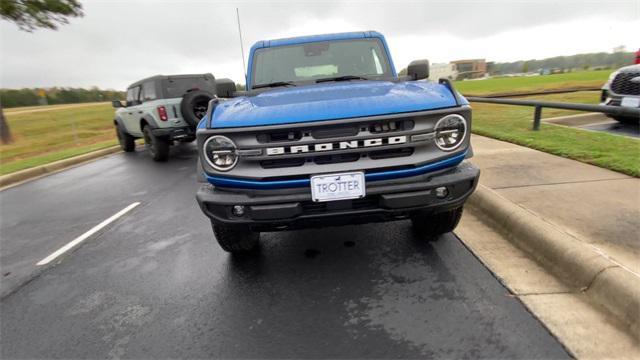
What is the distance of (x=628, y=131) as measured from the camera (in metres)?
7.48

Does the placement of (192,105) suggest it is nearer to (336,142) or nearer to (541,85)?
(336,142)

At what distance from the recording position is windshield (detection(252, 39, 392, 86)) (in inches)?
155

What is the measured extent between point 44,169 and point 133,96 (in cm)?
280

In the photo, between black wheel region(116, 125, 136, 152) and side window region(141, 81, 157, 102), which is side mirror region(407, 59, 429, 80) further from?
black wheel region(116, 125, 136, 152)

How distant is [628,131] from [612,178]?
4210 mm

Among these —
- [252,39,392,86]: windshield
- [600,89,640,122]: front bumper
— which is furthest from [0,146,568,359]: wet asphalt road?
[600,89,640,122]: front bumper

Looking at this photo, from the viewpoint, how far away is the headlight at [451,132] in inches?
102

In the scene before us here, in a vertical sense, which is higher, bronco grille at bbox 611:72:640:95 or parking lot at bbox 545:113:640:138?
bronco grille at bbox 611:72:640:95

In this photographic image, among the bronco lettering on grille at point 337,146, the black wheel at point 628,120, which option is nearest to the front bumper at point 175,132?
the bronco lettering on grille at point 337,146

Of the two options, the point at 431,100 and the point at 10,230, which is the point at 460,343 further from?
the point at 10,230

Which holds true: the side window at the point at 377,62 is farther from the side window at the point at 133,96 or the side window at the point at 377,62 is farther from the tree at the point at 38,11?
the tree at the point at 38,11

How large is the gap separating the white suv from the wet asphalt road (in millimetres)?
4724

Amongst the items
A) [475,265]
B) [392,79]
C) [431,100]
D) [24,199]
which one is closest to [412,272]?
[475,265]

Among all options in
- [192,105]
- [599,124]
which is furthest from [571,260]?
[192,105]
